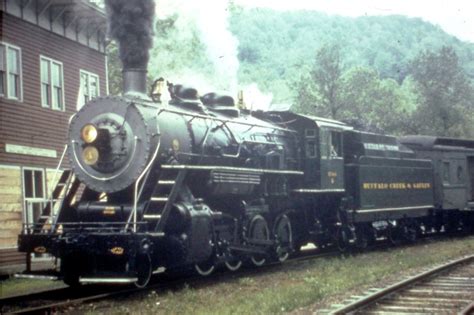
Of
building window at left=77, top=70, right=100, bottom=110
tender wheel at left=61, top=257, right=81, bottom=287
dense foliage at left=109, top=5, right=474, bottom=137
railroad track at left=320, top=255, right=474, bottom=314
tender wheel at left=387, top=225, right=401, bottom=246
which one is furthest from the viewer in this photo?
dense foliage at left=109, top=5, right=474, bottom=137

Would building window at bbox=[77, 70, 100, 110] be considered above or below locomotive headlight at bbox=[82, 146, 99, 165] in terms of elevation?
above

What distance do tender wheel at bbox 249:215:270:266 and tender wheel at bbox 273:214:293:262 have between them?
55 centimetres

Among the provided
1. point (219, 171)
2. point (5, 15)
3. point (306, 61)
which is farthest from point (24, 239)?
point (306, 61)

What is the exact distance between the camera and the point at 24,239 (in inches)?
470

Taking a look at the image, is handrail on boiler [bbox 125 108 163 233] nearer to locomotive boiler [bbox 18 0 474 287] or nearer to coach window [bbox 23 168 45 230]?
locomotive boiler [bbox 18 0 474 287]

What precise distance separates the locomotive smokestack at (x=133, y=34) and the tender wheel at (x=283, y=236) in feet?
16.3

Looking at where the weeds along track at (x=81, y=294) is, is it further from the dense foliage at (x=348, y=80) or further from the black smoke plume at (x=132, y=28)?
the dense foliage at (x=348, y=80)

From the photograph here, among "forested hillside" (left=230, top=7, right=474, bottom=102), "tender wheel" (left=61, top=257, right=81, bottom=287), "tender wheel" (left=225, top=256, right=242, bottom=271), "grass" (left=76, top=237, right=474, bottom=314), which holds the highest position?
"forested hillside" (left=230, top=7, right=474, bottom=102)

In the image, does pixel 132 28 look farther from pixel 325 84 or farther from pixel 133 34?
pixel 325 84

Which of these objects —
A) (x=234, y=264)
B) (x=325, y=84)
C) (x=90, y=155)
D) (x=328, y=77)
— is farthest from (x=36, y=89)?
(x=325, y=84)

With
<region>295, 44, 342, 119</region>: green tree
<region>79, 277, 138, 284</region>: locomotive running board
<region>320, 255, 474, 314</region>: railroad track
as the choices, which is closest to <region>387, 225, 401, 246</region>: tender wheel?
<region>320, 255, 474, 314</region>: railroad track

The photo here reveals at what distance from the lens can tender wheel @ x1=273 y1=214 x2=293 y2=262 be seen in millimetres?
16375

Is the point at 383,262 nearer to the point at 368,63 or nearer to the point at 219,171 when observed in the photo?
the point at 219,171

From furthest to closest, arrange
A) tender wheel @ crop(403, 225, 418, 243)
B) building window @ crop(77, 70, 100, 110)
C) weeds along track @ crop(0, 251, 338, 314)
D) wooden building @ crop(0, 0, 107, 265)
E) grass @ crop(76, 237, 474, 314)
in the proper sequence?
tender wheel @ crop(403, 225, 418, 243), building window @ crop(77, 70, 100, 110), wooden building @ crop(0, 0, 107, 265), weeds along track @ crop(0, 251, 338, 314), grass @ crop(76, 237, 474, 314)
